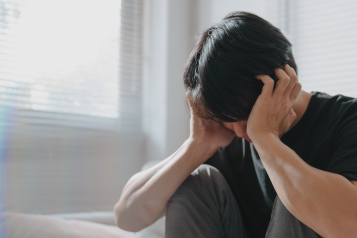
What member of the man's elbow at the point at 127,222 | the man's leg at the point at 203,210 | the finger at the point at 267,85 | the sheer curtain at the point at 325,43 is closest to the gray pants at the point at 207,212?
the man's leg at the point at 203,210

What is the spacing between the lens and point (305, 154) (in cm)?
79

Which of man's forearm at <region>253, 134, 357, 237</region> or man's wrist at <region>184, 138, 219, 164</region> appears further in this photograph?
man's wrist at <region>184, 138, 219, 164</region>

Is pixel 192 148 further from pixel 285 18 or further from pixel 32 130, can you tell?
pixel 285 18

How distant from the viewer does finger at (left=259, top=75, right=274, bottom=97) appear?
2.23ft

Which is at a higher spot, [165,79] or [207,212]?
[165,79]

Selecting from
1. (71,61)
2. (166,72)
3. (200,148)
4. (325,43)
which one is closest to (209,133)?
(200,148)

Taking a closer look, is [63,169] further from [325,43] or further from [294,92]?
[325,43]

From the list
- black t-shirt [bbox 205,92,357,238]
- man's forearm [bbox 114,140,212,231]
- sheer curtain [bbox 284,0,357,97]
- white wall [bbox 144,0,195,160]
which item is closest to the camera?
black t-shirt [bbox 205,92,357,238]

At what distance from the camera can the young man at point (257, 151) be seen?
57 centimetres

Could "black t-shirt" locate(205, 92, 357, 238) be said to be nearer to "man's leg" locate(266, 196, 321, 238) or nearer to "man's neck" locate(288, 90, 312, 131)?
"man's neck" locate(288, 90, 312, 131)

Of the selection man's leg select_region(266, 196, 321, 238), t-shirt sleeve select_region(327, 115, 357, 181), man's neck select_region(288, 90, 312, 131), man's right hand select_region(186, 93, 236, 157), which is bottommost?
man's leg select_region(266, 196, 321, 238)

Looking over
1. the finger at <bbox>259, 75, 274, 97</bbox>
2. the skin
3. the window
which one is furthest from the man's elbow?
the finger at <bbox>259, 75, 274, 97</bbox>

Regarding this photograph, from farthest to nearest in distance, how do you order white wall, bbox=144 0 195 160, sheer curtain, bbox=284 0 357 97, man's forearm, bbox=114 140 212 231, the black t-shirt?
sheer curtain, bbox=284 0 357 97 → white wall, bbox=144 0 195 160 → man's forearm, bbox=114 140 212 231 → the black t-shirt

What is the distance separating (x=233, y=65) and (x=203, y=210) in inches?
14.3
